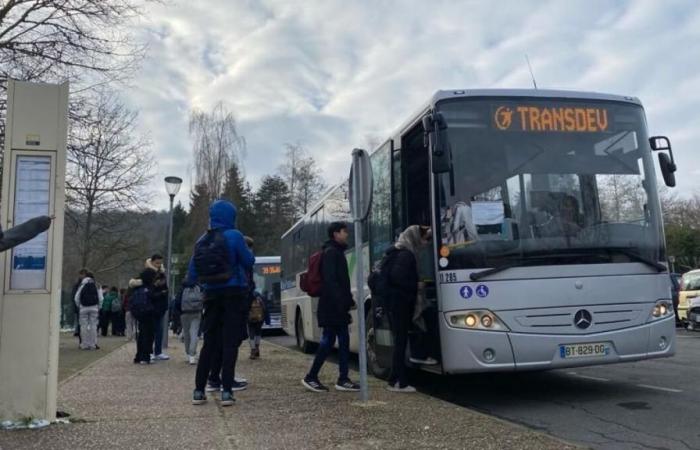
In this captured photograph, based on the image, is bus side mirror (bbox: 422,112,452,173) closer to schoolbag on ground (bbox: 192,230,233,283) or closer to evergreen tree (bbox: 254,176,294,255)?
schoolbag on ground (bbox: 192,230,233,283)

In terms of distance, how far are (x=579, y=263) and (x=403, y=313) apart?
2.01 meters

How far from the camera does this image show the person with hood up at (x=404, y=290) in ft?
24.1

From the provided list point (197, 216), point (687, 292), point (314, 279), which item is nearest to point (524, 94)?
point (314, 279)

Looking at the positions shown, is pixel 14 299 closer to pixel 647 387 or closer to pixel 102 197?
pixel 647 387

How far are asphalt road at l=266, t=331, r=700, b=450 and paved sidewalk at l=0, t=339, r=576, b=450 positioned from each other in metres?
0.86

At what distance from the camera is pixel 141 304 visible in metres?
11.6

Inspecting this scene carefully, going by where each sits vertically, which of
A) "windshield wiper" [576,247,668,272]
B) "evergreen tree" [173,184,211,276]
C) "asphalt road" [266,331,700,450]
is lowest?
"asphalt road" [266,331,700,450]

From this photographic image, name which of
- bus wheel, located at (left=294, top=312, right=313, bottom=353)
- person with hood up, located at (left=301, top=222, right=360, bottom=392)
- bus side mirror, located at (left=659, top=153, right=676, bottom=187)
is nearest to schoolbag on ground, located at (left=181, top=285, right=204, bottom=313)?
bus wheel, located at (left=294, top=312, right=313, bottom=353)

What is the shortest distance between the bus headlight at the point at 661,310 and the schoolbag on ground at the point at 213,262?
15.0 ft

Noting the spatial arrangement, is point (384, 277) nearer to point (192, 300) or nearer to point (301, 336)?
point (192, 300)

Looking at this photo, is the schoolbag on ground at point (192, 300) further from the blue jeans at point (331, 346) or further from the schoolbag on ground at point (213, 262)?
the schoolbag on ground at point (213, 262)

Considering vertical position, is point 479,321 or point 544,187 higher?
point 544,187

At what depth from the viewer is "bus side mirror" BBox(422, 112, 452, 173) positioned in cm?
678

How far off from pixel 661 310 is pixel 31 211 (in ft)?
21.2
